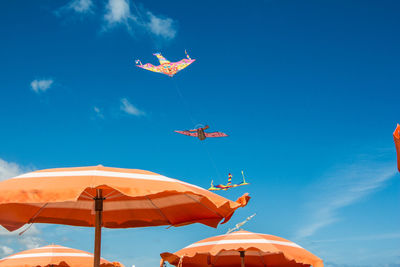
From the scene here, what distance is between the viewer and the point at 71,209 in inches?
230

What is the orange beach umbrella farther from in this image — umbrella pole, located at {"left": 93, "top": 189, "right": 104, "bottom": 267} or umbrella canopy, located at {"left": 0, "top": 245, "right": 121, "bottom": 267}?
umbrella canopy, located at {"left": 0, "top": 245, "right": 121, "bottom": 267}

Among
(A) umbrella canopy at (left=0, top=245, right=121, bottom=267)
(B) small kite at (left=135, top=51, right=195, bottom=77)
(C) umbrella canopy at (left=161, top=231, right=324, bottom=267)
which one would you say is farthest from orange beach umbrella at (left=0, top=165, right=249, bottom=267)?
(B) small kite at (left=135, top=51, right=195, bottom=77)

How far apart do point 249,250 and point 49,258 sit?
177 inches

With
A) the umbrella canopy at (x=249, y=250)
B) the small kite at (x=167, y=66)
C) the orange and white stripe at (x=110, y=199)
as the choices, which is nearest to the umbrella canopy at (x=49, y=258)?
the umbrella canopy at (x=249, y=250)

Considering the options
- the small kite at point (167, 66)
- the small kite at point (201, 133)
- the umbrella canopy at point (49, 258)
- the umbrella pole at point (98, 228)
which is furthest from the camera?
the small kite at point (201, 133)

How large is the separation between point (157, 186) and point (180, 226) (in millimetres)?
1943

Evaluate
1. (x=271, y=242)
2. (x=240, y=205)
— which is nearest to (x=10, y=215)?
(x=240, y=205)

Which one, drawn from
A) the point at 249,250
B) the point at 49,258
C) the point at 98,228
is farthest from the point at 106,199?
the point at 49,258

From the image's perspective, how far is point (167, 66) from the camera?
1619 centimetres

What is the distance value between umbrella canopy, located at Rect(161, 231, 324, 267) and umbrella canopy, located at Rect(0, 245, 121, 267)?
1.95 meters

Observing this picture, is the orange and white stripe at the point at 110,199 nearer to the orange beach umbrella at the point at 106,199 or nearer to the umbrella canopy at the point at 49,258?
the orange beach umbrella at the point at 106,199

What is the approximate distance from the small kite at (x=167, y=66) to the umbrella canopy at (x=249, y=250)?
9.10 meters

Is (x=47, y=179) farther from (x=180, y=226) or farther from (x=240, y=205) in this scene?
(x=180, y=226)

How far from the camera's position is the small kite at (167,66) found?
635 inches
